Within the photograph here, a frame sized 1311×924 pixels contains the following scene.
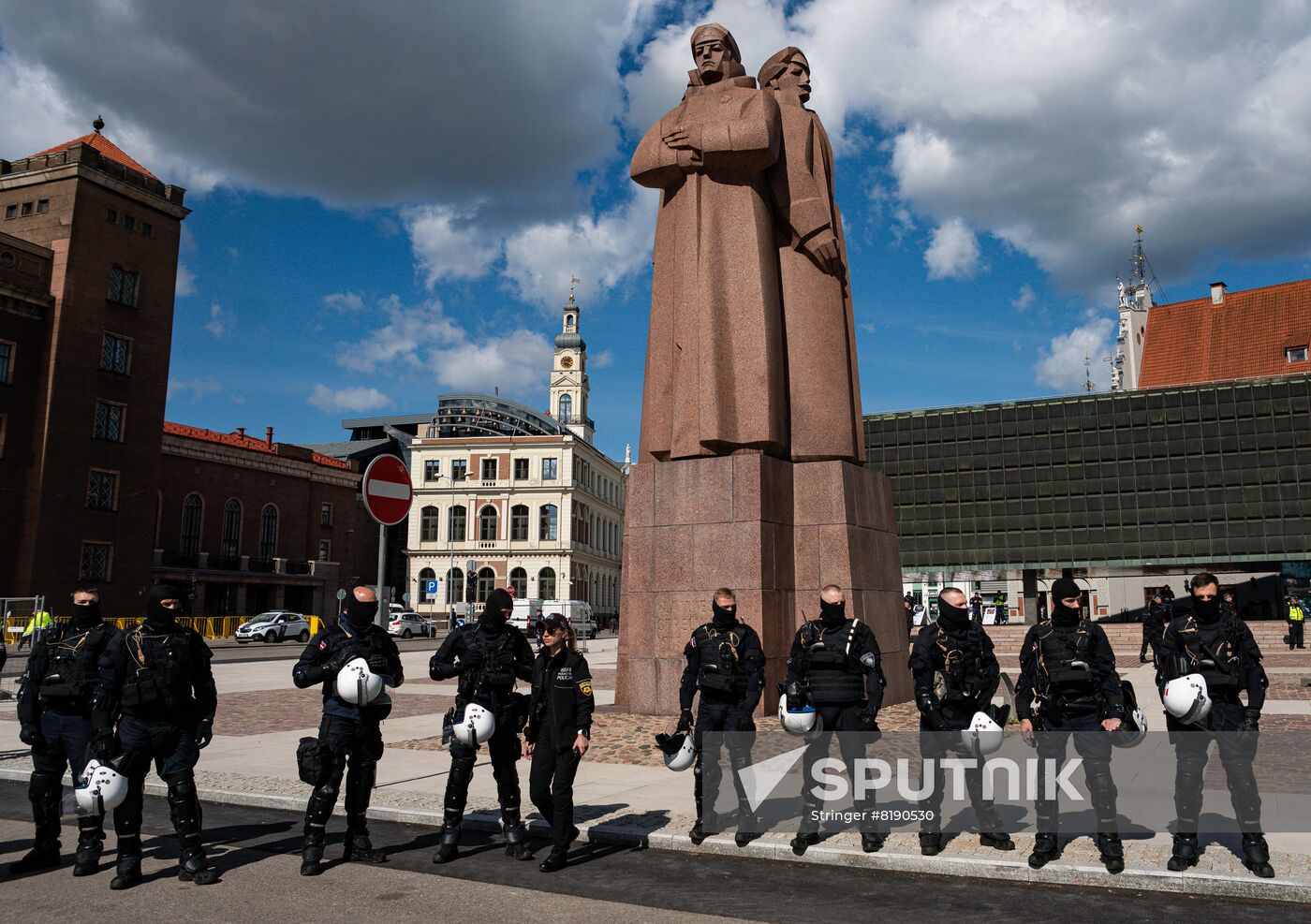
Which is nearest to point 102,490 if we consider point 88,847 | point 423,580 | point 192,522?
point 192,522

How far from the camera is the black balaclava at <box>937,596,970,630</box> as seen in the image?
281 inches

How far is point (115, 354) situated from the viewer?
4919cm

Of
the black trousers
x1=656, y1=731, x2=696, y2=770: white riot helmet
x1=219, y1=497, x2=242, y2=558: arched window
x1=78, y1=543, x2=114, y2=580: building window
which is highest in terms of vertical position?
x1=219, y1=497, x2=242, y2=558: arched window

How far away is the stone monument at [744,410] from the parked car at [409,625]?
42.8 meters

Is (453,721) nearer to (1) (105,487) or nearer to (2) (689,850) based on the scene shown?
(2) (689,850)

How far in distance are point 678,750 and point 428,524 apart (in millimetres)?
83639

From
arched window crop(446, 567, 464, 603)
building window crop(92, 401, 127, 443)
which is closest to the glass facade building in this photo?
building window crop(92, 401, 127, 443)

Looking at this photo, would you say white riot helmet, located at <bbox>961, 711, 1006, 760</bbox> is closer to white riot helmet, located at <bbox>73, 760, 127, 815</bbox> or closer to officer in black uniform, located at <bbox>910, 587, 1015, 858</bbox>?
officer in black uniform, located at <bbox>910, 587, 1015, 858</bbox>

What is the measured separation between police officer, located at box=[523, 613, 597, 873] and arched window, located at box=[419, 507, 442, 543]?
82.6 m

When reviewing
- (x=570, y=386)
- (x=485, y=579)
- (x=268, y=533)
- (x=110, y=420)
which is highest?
(x=570, y=386)

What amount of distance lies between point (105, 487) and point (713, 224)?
142 ft

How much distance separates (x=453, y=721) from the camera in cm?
725

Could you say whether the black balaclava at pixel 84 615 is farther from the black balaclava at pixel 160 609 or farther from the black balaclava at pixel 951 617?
the black balaclava at pixel 951 617

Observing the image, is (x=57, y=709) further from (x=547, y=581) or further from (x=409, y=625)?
(x=547, y=581)
